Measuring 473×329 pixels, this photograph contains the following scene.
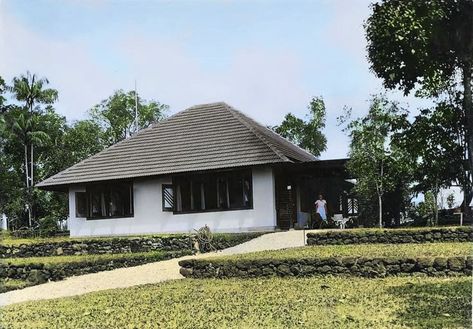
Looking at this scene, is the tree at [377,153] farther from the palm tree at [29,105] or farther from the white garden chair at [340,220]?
the palm tree at [29,105]

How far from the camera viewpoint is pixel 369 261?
9.15 meters

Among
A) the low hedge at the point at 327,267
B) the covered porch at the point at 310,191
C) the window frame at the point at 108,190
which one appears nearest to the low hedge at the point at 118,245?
the covered porch at the point at 310,191

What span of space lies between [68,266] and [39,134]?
11.2 feet

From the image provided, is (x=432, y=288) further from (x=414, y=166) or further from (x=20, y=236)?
(x=20, y=236)

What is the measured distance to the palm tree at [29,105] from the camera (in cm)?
727

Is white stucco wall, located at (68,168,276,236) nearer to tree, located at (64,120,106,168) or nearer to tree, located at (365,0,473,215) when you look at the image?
tree, located at (64,120,106,168)

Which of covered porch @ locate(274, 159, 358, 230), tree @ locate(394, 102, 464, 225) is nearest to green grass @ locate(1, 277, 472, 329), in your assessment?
tree @ locate(394, 102, 464, 225)

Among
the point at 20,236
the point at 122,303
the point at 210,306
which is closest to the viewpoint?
the point at 210,306

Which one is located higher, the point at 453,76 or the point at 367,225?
the point at 453,76

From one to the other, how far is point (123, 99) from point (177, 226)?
26.4ft

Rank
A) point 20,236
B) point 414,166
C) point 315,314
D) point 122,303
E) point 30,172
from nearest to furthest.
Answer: point 315,314 < point 122,303 < point 414,166 < point 30,172 < point 20,236

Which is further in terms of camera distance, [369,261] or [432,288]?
[369,261]

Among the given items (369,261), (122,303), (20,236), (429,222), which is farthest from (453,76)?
(20,236)

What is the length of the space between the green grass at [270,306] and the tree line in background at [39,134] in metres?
1.92
